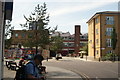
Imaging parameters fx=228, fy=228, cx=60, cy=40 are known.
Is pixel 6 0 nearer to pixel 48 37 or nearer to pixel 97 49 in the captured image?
pixel 48 37

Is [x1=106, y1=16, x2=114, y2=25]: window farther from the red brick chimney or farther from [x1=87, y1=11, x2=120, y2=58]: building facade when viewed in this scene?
the red brick chimney

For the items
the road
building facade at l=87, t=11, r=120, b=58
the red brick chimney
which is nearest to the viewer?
the road

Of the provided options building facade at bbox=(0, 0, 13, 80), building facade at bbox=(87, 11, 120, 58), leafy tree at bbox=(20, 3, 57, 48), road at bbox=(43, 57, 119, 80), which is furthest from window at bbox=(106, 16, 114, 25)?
building facade at bbox=(0, 0, 13, 80)

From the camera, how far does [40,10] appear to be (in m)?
17.9

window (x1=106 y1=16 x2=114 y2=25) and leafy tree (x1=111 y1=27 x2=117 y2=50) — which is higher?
window (x1=106 y1=16 x2=114 y2=25)

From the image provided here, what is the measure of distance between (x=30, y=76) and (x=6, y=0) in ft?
14.0

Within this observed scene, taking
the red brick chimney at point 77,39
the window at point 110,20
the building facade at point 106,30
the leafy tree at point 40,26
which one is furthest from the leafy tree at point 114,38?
the red brick chimney at point 77,39

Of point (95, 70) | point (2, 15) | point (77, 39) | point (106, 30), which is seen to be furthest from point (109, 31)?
point (2, 15)

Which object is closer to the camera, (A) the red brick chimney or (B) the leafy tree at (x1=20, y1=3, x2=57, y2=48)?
(B) the leafy tree at (x1=20, y1=3, x2=57, y2=48)

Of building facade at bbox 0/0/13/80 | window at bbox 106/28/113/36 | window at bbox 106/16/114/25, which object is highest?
window at bbox 106/16/114/25

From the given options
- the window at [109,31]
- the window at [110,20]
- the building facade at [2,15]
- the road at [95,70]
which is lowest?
the road at [95,70]

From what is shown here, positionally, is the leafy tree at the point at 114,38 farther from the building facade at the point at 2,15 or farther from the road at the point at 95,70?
the building facade at the point at 2,15

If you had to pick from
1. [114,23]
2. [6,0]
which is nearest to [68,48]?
[114,23]

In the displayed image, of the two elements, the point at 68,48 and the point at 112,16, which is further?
the point at 68,48
